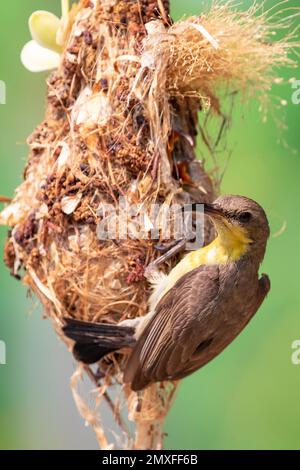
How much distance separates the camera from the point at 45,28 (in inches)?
132

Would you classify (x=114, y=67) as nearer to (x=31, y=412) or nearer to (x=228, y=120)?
(x=228, y=120)

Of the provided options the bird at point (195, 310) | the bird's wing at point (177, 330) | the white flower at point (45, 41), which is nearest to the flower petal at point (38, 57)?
the white flower at point (45, 41)

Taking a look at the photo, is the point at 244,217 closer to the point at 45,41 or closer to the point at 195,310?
the point at 195,310

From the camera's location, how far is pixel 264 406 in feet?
14.1

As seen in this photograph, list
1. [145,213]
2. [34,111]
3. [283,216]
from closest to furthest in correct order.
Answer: [145,213], [283,216], [34,111]

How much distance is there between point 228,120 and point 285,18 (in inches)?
19.8

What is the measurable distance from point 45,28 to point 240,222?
1.09 meters

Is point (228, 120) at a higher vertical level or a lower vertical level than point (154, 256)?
higher

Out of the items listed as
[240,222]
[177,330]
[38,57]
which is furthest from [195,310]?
[38,57]

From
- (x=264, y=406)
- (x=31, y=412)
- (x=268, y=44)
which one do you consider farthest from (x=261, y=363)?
(x=268, y=44)

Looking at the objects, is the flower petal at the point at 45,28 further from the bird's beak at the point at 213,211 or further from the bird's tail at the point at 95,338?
the bird's tail at the point at 95,338

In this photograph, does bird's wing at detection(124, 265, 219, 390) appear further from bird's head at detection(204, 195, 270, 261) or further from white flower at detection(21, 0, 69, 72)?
white flower at detection(21, 0, 69, 72)

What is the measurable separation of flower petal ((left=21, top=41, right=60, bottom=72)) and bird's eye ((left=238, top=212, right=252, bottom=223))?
39.5 inches

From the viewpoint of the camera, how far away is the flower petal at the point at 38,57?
3365mm
